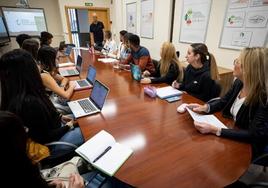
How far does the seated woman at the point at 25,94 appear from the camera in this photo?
1.06 m

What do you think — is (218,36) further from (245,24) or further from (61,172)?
(61,172)

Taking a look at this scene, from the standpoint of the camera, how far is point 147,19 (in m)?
4.36

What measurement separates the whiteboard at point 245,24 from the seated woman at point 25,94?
261 centimetres

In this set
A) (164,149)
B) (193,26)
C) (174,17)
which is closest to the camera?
(164,149)

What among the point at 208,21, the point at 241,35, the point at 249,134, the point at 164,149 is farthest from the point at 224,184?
the point at 208,21

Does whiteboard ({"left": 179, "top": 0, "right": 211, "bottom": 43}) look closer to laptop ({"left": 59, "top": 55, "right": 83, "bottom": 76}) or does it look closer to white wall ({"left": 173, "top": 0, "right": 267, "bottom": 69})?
white wall ({"left": 173, "top": 0, "right": 267, "bottom": 69})

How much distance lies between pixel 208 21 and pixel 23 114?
2.96m

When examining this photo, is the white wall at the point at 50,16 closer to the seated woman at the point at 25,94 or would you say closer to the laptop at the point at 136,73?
the laptop at the point at 136,73

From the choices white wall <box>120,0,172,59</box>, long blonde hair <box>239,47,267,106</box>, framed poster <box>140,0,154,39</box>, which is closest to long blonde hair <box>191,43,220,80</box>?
long blonde hair <box>239,47,267,106</box>

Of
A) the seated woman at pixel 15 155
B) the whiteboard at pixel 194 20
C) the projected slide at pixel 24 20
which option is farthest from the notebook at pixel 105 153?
the projected slide at pixel 24 20

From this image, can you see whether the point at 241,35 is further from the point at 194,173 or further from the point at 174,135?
the point at 194,173

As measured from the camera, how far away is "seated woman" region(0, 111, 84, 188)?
20.1 inches

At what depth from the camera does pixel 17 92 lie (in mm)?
1086

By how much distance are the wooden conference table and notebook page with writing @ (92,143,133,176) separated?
1.1 inches
